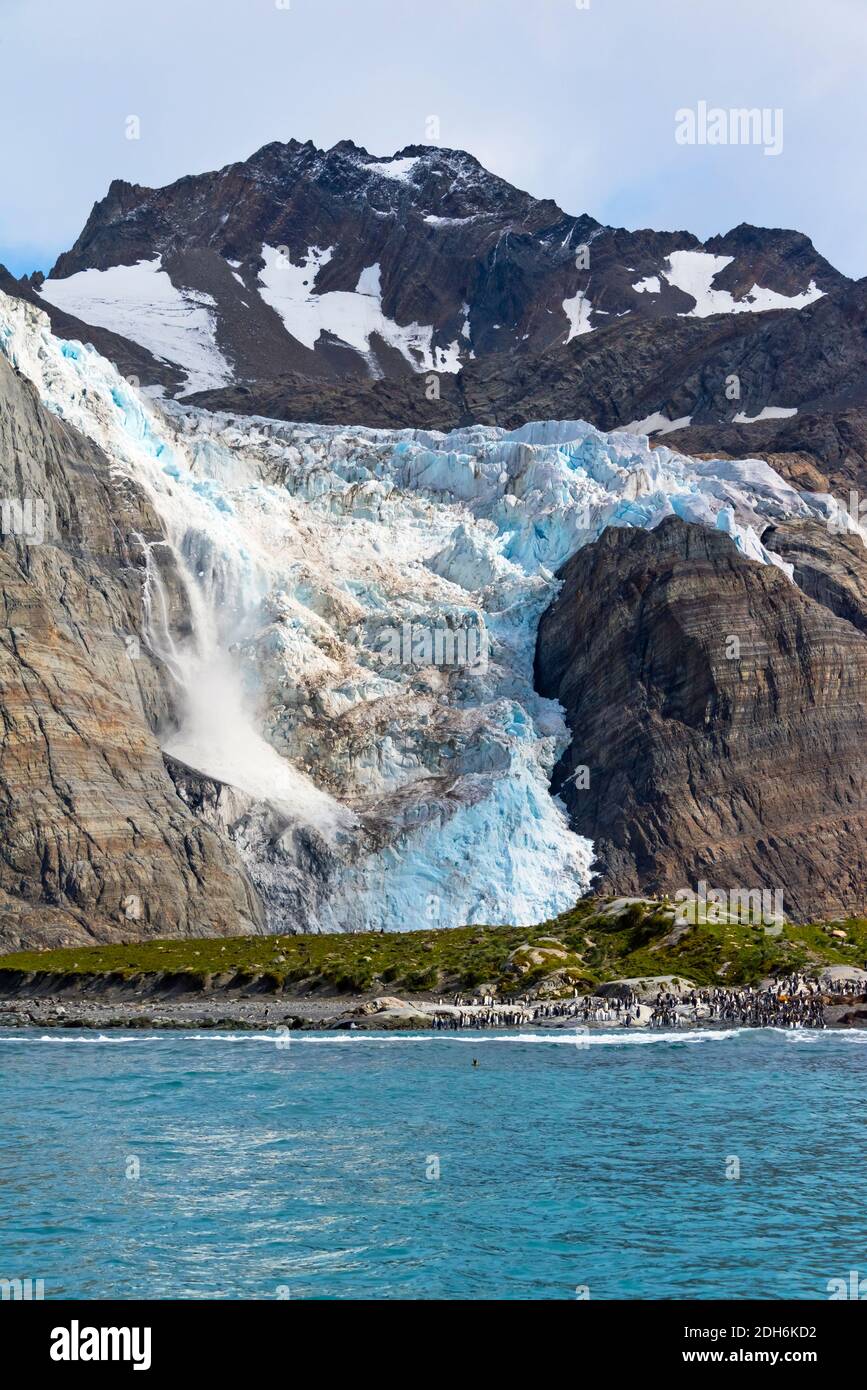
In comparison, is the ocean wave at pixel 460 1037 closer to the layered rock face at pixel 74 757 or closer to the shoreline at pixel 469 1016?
the shoreline at pixel 469 1016

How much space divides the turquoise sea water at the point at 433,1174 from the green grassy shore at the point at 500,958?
2675 cm

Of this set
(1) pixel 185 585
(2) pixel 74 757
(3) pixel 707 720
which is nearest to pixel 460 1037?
(2) pixel 74 757

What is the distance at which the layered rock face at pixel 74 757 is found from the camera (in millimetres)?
131125

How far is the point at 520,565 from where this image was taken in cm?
19375

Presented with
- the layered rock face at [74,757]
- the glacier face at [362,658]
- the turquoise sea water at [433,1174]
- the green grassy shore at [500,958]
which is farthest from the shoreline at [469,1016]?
the glacier face at [362,658]

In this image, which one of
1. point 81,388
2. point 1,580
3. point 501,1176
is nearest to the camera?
point 501,1176

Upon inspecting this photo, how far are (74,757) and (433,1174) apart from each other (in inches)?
3835

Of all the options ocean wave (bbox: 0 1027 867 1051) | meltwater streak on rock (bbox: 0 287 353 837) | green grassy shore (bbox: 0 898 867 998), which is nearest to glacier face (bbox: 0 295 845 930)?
meltwater streak on rock (bbox: 0 287 353 837)

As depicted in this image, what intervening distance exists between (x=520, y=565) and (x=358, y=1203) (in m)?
155

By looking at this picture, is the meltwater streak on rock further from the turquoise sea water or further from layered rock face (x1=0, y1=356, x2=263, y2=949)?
the turquoise sea water

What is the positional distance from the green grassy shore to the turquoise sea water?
87.8 feet

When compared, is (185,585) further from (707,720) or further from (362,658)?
(707,720)
